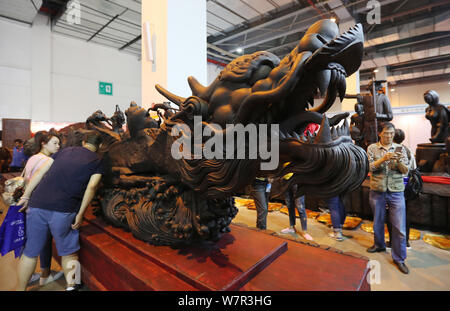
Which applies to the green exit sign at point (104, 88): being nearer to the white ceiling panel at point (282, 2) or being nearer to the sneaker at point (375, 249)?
the white ceiling panel at point (282, 2)

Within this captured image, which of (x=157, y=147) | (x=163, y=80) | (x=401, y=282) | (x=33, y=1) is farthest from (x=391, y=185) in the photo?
(x=33, y=1)

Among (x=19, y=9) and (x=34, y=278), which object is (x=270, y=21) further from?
(x=19, y=9)

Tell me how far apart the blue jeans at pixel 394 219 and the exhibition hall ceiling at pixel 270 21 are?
165 inches

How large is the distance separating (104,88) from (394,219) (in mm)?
9645

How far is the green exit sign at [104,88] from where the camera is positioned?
8.48m

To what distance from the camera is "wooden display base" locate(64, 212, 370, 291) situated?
0.99 m

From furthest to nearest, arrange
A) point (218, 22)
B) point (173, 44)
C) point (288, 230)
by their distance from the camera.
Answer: point (218, 22) → point (288, 230) → point (173, 44)

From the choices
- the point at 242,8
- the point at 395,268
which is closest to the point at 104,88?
the point at 242,8

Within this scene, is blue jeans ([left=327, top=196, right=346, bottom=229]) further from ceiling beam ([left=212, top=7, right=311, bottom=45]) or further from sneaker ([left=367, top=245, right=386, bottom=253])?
ceiling beam ([left=212, top=7, right=311, bottom=45])

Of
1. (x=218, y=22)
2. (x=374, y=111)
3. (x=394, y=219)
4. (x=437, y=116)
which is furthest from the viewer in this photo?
(x=218, y=22)

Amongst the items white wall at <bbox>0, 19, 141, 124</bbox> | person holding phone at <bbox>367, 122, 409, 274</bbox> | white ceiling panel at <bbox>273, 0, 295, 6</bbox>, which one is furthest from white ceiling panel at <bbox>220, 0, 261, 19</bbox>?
white wall at <bbox>0, 19, 141, 124</bbox>

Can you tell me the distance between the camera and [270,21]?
17.6 feet

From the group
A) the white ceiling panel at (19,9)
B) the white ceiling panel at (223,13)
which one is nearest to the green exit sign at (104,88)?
the white ceiling panel at (19,9)

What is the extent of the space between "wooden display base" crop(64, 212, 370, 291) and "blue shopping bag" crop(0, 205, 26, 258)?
2.24 feet
